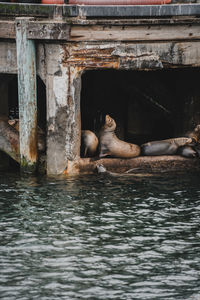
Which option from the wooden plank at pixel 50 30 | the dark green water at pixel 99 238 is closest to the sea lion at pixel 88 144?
the dark green water at pixel 99 238

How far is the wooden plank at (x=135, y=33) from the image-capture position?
40.8 ft

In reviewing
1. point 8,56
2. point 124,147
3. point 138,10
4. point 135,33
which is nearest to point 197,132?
point 124,147

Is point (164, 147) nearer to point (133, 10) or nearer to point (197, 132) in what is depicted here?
point (197, 132)

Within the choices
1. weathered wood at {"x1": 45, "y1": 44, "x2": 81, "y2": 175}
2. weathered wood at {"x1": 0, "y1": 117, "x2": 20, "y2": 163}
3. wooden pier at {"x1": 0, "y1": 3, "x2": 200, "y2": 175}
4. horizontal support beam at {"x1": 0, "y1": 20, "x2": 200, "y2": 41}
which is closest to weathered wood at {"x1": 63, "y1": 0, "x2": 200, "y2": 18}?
wooden pier at {"x1": 0, "y1": 3, "x2": 200, "y2": 175}

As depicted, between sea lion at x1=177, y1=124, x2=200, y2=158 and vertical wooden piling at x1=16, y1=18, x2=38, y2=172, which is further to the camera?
sea lion at x1=177, y1=124, x2=200, y2=158

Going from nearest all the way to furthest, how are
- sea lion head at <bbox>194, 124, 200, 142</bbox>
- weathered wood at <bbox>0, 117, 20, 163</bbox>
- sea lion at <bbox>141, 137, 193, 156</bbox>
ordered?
weathered wood at <bbox>0, 117, 20, 163</bbox> < sea lion at <bbox>141, 137, 193, 156</bbox> < sea lion head at <bbox>194, 124, 200, 142</bbox>

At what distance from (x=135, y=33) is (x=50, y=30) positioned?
1676 millimetres

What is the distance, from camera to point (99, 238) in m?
9.50

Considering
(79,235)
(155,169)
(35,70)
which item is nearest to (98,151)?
(155,169)

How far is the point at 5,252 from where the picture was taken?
896cm

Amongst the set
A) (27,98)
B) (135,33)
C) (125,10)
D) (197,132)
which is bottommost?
(197,132)

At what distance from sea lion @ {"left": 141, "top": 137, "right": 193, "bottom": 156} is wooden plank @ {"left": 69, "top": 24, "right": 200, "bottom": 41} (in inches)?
93.6

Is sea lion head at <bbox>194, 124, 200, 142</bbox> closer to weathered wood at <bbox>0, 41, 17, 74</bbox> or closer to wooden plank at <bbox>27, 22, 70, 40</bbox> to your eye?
wooden plank at <bbox>27, 22, 70, 40</bbox>

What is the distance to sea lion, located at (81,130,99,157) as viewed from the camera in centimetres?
1348
